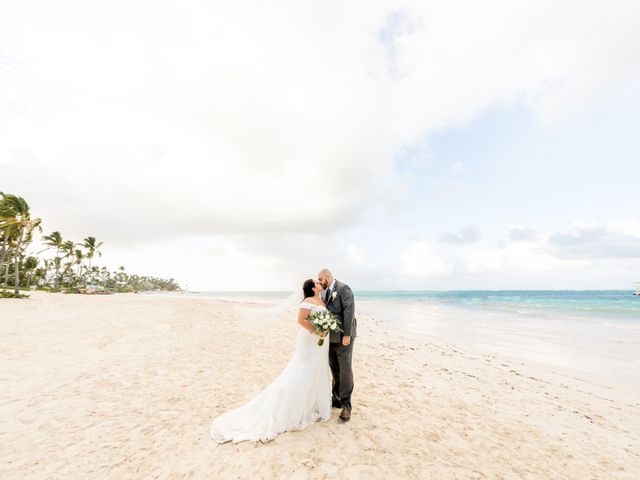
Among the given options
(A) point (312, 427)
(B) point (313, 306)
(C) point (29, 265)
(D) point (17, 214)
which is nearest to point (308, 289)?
(B) point (313, 306)

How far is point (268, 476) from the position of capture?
14.0 feet

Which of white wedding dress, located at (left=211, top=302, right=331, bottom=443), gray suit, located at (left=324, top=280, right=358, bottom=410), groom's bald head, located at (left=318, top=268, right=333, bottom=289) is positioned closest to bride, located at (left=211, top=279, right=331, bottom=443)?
white wedding dress, located at (left=211, top=302, right=331, bottom=443)

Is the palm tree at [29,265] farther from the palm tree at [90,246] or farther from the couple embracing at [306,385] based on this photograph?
the couple embracing at [306,385]

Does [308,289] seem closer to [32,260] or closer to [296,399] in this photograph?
[296,399]

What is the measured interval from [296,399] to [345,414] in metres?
1.18

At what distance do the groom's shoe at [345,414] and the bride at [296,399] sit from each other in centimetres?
31

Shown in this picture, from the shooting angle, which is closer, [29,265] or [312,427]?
[312,427]

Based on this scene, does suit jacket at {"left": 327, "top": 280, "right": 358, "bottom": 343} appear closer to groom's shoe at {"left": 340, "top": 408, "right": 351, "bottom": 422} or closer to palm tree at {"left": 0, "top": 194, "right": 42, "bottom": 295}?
groom's shoe at {"left": 340, "top": 408, "right": 351, "bottom": 422}

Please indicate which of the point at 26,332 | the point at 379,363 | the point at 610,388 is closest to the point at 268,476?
the point at 379,363

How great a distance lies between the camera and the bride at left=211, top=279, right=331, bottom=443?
5.32 metres

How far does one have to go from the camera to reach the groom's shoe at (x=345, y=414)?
5902 mm

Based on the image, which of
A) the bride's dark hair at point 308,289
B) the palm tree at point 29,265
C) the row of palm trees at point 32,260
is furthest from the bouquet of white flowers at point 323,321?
the palm tree at point 29,265

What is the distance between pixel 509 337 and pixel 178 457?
1994 cm

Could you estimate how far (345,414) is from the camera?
5930 mm
